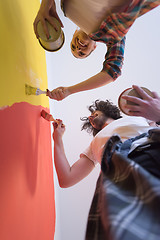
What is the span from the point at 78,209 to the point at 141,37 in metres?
1.56

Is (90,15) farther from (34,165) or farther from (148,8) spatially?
(34,165)

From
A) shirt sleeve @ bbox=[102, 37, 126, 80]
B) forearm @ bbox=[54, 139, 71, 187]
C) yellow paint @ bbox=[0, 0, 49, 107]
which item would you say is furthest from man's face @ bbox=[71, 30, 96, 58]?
forearm @ bbox=[54, 139, 71, 187]

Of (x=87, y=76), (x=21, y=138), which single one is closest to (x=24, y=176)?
(x=21, y=138)

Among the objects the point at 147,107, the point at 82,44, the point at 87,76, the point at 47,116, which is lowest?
the point at 147,107

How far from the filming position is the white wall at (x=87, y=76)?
1437 mm

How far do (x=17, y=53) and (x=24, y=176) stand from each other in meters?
0.48

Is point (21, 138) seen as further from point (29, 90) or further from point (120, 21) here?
point (120, 21)

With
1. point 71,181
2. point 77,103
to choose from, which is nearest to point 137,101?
point 71,181

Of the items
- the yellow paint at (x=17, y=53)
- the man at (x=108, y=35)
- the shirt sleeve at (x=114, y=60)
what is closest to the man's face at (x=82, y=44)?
the man at (x=108, y=35)

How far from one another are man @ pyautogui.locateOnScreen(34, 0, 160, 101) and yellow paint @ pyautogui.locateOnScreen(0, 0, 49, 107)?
0.11 m

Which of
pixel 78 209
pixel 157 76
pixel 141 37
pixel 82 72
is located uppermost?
pixel 141 37

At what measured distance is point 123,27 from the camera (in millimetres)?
664

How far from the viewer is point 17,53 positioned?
759mm

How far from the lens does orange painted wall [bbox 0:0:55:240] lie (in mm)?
591
